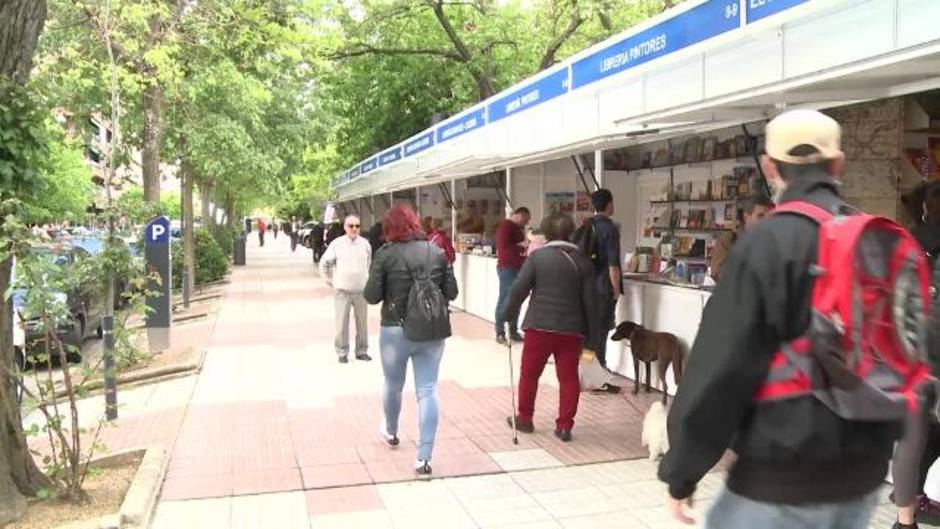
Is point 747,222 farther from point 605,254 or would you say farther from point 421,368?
point 421,368

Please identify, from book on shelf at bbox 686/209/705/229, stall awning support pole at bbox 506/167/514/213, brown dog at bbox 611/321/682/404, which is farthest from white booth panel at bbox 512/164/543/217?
brown dog at bbox 611/321/682/404

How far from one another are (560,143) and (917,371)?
7600mm

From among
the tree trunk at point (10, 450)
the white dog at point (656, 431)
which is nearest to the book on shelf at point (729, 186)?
the white dog at point (656, 431)

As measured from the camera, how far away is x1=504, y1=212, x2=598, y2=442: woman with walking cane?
646 centimetres

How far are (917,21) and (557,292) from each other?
3064 millimetres

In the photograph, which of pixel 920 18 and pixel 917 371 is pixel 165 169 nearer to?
pixel 920 18

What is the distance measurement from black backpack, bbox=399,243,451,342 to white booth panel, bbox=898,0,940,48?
10.3ft

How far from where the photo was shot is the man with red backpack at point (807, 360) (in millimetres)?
1929

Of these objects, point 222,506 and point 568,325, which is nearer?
point 222,506

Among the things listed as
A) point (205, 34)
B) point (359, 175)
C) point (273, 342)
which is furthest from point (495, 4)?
point (273, 342)

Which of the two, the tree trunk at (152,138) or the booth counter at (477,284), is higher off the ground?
the tree trunk at (152,138)

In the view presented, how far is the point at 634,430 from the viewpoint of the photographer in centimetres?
703

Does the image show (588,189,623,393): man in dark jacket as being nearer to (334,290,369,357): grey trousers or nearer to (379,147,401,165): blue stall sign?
(334,290,369,357): grey trousers

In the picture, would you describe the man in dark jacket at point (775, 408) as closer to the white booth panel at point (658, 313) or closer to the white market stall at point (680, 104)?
the white market stall at point (680, 104)
